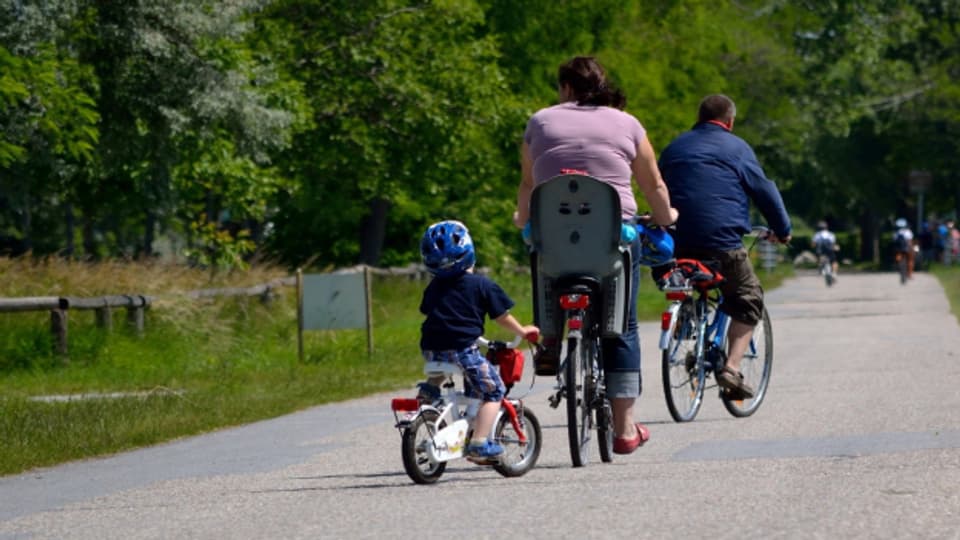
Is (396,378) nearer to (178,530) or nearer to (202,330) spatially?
(202,330)

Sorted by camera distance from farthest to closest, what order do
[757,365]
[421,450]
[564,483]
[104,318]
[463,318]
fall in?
[104,318] → [757,365] → [463,318] → [421,450] → [564,483]

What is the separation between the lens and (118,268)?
2455 centimetres

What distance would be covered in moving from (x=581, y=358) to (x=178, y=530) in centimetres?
248

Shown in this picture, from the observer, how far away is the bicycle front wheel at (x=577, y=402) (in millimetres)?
9570

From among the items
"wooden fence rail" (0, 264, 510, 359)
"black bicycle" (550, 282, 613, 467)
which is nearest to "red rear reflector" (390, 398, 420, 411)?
"black bicycle" (550, 282, 613, 467)

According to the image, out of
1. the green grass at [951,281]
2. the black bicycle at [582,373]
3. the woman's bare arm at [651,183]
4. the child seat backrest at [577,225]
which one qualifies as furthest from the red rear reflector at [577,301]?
the green grass at [951,281]

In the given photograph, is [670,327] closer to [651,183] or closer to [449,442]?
[651,183]

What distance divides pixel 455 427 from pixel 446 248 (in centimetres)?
81

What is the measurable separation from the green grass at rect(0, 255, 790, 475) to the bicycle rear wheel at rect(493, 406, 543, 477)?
3.38m

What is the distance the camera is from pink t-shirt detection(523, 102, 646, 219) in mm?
9688

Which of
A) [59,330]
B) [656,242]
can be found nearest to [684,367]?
[656,242]

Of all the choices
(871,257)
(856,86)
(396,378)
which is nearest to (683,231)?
(396,378)

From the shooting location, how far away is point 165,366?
69.6 ft

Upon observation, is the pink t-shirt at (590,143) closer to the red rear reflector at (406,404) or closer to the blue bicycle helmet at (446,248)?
the blue bicycle helmet at (446,248)
